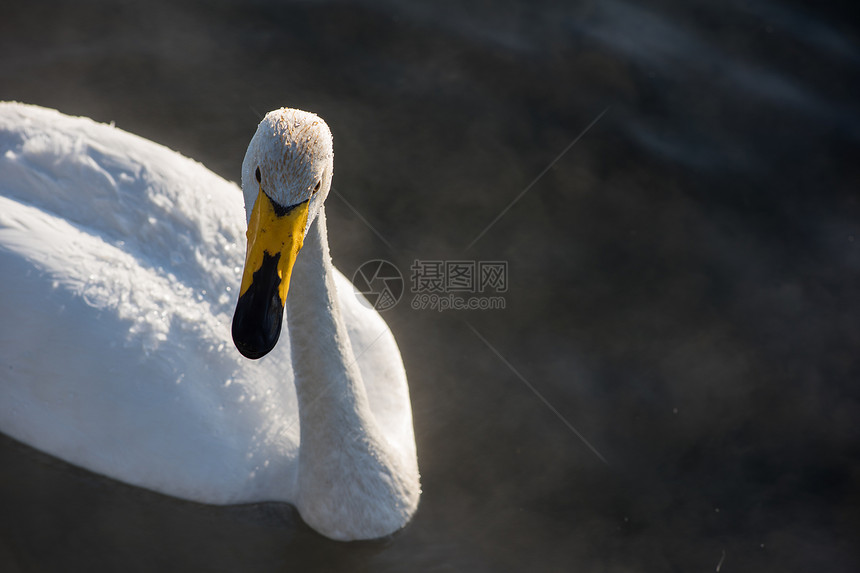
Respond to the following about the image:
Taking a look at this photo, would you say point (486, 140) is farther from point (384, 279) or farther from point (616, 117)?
point (384, 279)

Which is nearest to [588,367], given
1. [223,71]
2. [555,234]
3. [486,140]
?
[555,234]

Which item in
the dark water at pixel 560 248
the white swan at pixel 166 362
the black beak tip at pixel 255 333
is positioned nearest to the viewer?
the black beak tip at pixel 255 333

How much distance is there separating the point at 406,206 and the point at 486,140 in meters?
0.99

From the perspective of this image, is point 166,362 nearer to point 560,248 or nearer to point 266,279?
point 266,279

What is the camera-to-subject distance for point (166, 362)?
13.6 feet

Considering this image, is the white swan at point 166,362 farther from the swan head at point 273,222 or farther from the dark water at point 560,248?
the swan head at point 273,222

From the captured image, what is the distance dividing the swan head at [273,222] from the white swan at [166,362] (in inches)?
21.6

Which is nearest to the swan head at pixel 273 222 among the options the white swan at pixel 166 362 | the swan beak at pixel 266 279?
the swan beak at pixel 266 279

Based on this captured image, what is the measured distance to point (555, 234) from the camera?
6270 millimetres

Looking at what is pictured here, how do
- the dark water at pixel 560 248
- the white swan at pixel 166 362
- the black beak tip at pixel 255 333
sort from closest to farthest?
the black beak tip at pixel 255 333 < the white swan at pixel 166 362 < the dark water at pixel 560 248

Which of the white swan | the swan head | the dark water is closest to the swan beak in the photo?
the swan head

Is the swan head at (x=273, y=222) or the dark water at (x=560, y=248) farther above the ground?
the swan head at (x=273, y=222)

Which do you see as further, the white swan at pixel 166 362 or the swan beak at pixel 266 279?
the white swan at pixel 166 362

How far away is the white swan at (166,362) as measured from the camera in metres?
4.11
